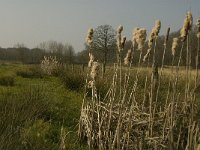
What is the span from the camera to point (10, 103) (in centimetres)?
511

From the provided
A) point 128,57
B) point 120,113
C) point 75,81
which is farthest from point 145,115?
point 75,81

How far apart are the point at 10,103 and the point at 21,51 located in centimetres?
7270

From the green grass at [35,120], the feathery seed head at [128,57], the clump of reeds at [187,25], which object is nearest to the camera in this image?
the clump of reeds at [187,25]

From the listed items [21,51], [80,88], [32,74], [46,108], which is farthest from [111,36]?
[21,51]

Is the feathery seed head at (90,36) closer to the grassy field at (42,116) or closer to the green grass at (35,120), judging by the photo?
the grassy field at (42,116)

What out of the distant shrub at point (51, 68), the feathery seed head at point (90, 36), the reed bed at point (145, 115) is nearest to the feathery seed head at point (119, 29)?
the reed bed at point (145, 115)

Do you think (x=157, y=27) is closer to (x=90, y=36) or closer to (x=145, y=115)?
(x=90, y=36)

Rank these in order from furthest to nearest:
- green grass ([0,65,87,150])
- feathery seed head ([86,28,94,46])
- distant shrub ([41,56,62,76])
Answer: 1. distant shrub ([41,56,62,76])
2. feathery seed head ([86,28,94,46])
3. green grass ([0,65,87,150])

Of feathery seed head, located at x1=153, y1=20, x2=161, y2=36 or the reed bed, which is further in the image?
feathery seed head, located at x1=153, y1=20, x2=161, y2=36

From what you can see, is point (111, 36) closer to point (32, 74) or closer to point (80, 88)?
point (32, 74)

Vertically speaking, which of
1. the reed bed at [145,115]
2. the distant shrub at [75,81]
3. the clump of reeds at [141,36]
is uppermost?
the clump of reeds at [141,36]

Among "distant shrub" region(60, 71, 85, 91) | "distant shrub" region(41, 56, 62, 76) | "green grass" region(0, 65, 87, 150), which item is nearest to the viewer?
"green grass" region(0, 65, 87, 150)

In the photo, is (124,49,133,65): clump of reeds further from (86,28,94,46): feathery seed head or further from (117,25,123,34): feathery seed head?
(86,28,94,46): feathery seed head

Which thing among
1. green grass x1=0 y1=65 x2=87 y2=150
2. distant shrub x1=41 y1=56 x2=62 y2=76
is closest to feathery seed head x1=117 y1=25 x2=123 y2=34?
green grass x1=0 y1=65 x2=87 y2=150
